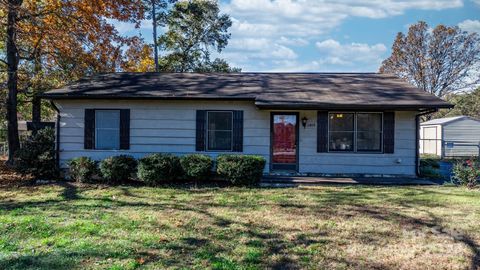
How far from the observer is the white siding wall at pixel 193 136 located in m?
12.4

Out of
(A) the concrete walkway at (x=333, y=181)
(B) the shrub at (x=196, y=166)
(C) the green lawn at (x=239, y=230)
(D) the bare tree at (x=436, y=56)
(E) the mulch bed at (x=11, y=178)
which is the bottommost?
(C) the green lawn at (x=239, y=230)

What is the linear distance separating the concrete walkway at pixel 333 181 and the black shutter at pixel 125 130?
4357 millimetres

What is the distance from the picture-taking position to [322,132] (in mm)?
12492

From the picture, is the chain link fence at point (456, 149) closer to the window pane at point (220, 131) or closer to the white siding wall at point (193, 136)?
the white siding wall at point (193, 136)

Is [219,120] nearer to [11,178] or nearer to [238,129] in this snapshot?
[238,129]

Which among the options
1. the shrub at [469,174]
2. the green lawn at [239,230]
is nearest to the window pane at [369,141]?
the shrub at [469,174]

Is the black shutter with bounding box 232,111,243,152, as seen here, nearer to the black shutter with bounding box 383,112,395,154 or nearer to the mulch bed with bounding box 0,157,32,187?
the black shutter with bounding box 383,112,395,154

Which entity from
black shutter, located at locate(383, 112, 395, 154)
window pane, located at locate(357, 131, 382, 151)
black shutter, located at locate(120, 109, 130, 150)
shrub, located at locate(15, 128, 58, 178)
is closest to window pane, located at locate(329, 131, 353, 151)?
window pane, located at locate(357, 131, 382, 151)

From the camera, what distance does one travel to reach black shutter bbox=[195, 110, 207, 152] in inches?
490

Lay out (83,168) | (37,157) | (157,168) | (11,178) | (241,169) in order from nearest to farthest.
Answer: (241,169) < (157,168) < (83,168) < (37,157) < (11,178)

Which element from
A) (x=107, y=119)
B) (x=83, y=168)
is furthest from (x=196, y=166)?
(x=107, y=119)

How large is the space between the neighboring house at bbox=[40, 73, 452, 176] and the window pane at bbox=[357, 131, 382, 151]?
29 millimetres

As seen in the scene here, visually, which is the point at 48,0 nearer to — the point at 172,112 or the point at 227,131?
the point at 172,112

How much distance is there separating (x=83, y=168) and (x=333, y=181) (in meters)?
7.09
